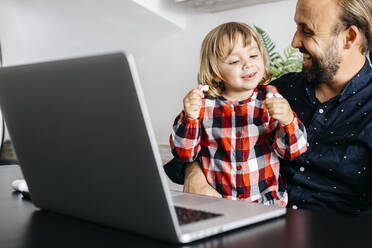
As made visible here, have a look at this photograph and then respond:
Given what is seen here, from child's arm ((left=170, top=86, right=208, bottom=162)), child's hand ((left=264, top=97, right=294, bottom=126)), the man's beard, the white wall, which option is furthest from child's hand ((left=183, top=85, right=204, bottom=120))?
the white wall

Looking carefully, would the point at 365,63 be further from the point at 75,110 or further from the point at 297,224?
the point at 75,110

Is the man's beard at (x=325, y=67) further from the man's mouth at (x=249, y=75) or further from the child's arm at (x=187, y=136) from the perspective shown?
the child's arm at (x=187, y=136)

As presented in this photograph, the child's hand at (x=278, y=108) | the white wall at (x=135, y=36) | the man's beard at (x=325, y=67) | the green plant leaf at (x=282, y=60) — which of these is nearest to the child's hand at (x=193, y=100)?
the child's hand at (x=278, y=108)

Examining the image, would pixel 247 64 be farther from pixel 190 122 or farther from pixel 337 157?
pixel 337 157

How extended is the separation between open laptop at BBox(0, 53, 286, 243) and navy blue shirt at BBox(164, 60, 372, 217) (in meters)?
0.61

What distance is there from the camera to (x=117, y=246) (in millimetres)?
562

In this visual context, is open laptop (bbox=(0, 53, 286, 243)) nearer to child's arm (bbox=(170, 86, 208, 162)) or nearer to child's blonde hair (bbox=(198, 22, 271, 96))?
child's arm (bbox=(170, 86, 208, 162))

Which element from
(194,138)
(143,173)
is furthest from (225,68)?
(143,173)

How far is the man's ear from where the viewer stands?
1.45 meters

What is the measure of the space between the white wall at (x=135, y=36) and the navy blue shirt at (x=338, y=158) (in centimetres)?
214

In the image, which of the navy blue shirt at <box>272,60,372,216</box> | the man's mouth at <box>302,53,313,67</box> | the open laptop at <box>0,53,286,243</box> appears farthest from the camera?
the man's mouth at <box>302,53,313,67</box>

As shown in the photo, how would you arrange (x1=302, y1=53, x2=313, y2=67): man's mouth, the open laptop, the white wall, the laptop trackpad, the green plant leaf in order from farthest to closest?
1. the white wall
2. the green plant leaf
3. (x1=302, y1=53, x2=313, y2=67): man's mouth
4. the laptop trackpad
5. the open laptop

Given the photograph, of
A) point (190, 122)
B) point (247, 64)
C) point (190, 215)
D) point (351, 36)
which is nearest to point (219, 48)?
point (247, 64)

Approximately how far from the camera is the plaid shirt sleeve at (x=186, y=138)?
4.28 ft
